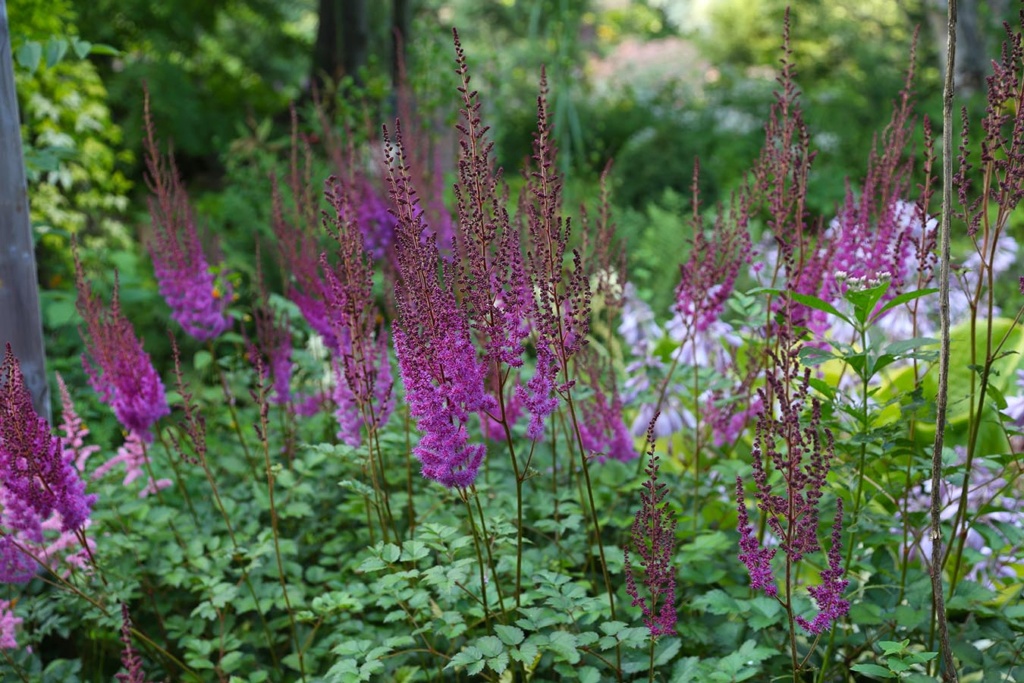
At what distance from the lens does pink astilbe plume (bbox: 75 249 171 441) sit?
252 centimetres

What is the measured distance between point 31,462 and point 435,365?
3.04ft

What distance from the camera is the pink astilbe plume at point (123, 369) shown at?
252 centimetres

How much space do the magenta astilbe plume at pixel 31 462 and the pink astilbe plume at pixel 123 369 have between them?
0.50m

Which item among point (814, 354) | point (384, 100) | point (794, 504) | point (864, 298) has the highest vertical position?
point (384, 100)

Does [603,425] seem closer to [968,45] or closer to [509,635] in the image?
[509,635]

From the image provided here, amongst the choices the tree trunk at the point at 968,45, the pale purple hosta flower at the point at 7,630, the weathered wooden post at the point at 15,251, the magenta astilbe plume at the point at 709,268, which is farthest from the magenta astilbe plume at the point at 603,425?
the tree trunk at the point at 968,45

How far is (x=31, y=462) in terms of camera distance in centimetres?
189

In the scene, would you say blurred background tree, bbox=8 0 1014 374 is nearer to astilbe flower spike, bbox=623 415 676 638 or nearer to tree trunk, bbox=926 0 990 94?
tree trunk, bbox=926 0 990 94

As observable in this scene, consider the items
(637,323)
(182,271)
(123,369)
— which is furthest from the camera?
(637,323)

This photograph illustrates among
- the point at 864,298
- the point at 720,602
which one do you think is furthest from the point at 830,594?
the point at 864,298

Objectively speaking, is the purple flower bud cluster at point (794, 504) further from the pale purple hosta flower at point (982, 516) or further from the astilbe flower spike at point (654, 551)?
the pale purple hosta flower at point (982, 516)

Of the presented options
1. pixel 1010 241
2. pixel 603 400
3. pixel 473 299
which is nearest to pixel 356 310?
pixel 473 299

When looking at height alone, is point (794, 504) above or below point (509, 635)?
above

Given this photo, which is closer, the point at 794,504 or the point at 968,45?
the point at 794,504
